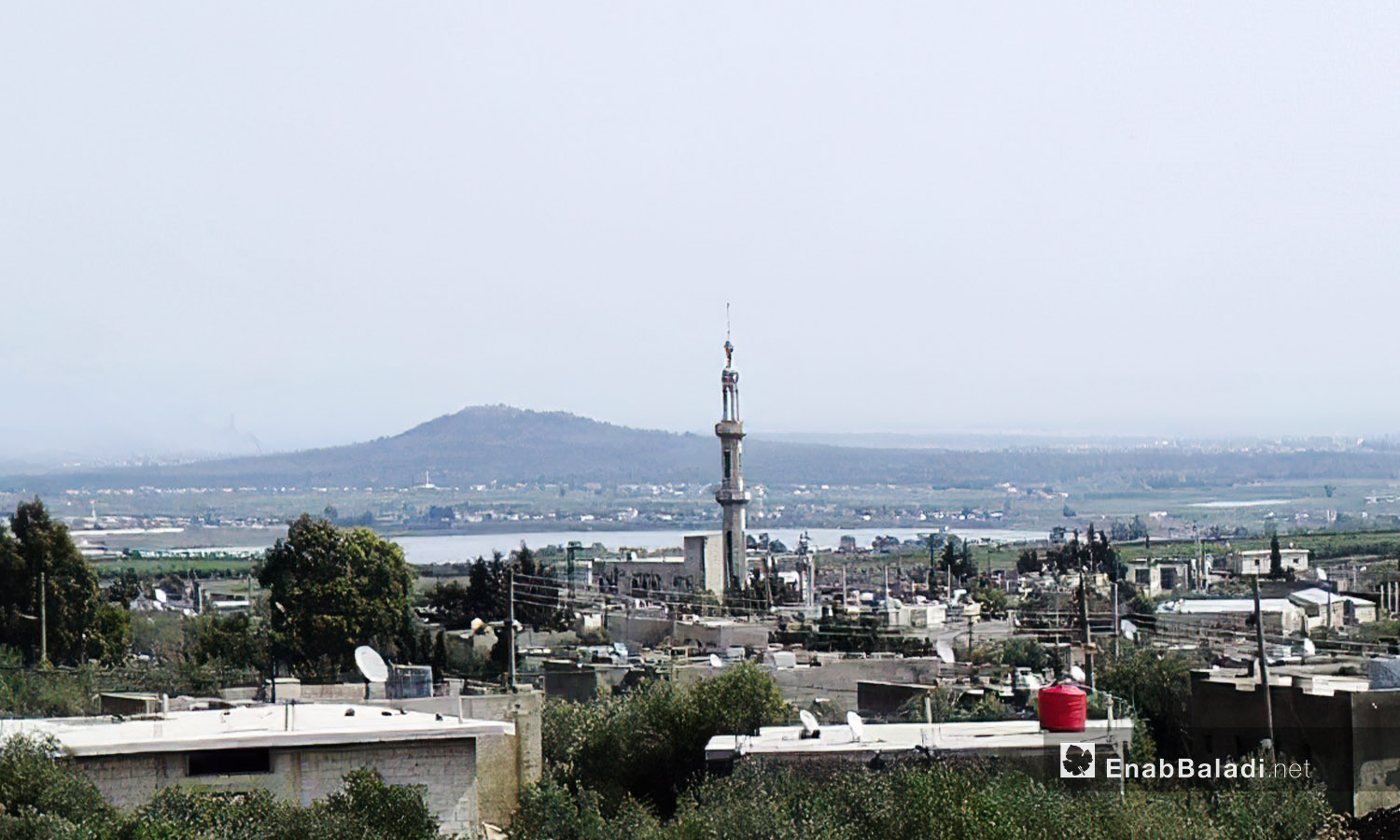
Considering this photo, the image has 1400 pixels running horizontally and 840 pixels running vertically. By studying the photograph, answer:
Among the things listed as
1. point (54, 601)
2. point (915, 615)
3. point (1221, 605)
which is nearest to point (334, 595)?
point (54, 601)

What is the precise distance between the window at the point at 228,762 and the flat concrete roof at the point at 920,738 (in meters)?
3.50

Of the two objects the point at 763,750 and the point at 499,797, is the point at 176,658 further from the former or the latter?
the point at 763,750

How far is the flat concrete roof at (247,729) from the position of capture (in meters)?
13.5

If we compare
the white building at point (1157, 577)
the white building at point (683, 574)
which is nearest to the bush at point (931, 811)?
the white building at point (683, 574)

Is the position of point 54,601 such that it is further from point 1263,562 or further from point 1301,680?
point 1263,562

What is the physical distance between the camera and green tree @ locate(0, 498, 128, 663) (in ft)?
104

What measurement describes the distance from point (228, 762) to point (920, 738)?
536 cm

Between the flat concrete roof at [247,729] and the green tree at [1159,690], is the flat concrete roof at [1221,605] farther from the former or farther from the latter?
the flat concrete roof at [247,729]

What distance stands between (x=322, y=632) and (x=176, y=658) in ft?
9.31

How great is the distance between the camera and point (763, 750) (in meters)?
14.5

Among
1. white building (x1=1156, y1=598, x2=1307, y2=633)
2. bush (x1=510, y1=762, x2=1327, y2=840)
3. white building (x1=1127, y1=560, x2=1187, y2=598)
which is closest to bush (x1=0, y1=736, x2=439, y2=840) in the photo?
bush (x1=510, y1=762, x2=1327, y2=840)

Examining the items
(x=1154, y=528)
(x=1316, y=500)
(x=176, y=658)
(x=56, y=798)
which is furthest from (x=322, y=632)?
(x=1316, y=500)

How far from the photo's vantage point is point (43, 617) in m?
30.0

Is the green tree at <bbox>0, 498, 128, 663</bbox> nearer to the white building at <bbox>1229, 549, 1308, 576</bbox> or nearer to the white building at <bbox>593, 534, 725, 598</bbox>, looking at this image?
the white building at <bbox>593, 534, 725, 598</bbox>
